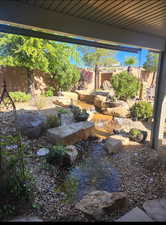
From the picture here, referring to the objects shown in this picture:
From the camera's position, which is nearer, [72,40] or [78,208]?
[78,208]

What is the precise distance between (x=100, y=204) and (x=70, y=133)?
2038 mm

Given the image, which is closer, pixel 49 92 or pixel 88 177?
pixel 88 177

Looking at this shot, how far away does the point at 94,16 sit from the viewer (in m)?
2.23

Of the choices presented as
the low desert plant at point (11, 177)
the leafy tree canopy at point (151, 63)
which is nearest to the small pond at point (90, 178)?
the low desert plant at point (11, 177)

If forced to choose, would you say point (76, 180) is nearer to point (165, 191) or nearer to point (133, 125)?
point (165, 191)

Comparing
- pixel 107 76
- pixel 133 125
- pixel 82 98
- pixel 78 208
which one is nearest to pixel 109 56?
pixel 107 76

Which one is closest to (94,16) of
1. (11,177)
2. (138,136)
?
(11,177)

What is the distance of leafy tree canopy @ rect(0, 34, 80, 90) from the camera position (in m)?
6.12

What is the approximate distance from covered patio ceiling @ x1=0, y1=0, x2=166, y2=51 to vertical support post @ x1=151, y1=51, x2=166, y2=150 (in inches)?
34.1

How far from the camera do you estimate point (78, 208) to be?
1.92m

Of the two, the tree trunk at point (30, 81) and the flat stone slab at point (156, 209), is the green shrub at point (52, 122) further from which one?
the tree trunk at point (30, 81)

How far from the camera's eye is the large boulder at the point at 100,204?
180 centimetres

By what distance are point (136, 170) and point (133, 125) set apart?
271 cm

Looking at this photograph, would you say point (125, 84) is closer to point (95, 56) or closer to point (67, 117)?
point (67, 117)
